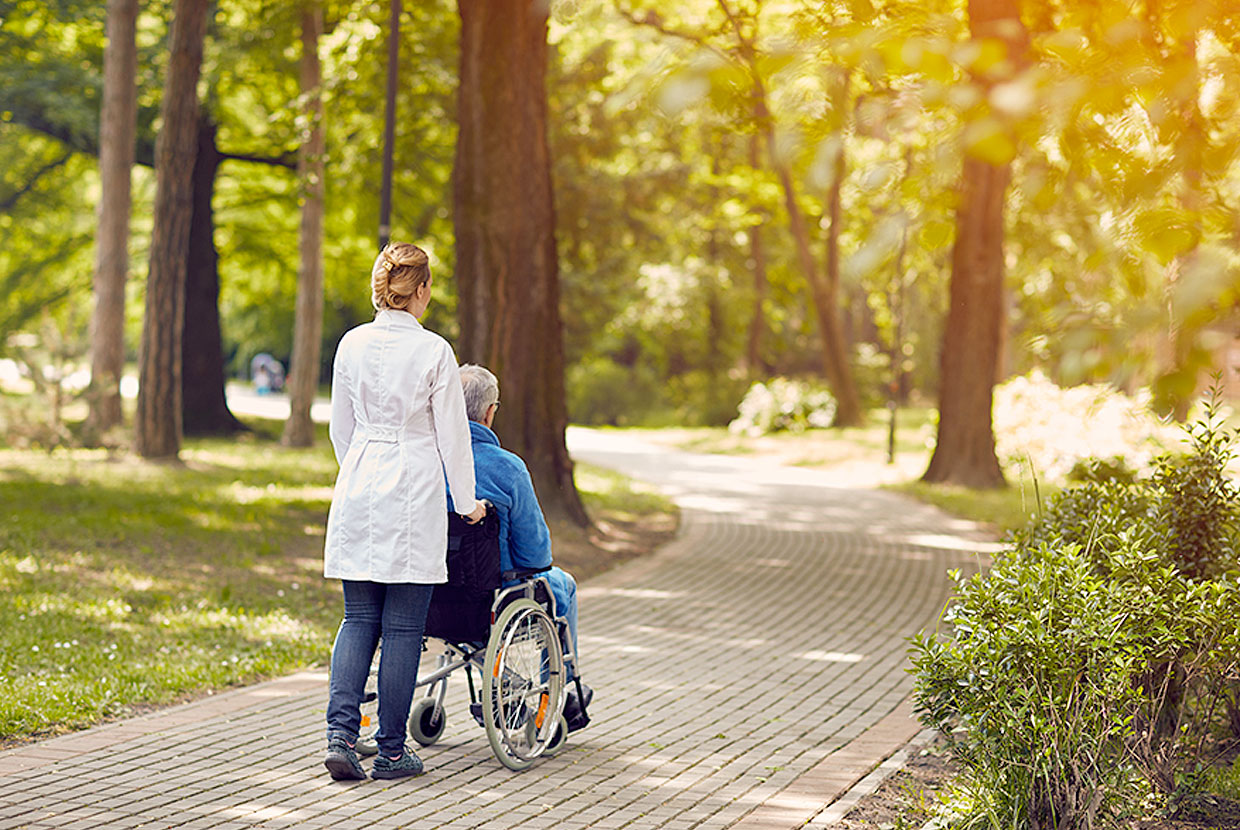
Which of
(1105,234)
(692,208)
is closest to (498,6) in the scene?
(1105,234)

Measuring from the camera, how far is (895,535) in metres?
15.2

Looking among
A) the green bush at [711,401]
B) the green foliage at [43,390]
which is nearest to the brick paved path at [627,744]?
the green foliage at [43,390]

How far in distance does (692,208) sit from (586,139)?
723 centimetres

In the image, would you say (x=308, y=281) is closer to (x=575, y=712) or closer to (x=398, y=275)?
(x=575, y=712)

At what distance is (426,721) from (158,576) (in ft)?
17.2

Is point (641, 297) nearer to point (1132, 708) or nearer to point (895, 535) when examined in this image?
point (895, 535)

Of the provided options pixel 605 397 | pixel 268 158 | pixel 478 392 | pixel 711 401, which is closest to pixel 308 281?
pixel 268 158

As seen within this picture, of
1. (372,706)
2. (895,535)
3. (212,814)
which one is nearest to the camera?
(212,814)

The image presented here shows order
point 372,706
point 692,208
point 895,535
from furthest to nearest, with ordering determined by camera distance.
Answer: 1. point 692,208
2. point 895,535
3. point 372,706

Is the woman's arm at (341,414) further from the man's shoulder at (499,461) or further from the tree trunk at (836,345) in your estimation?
the tree trunk at (836,345)

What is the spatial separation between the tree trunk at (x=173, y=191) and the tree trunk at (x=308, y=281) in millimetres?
5274

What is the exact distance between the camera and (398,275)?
5.43 metres

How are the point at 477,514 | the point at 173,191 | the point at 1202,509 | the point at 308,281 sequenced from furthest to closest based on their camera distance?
the point at 308,281, the point at 173,191, the point at 1202,509, the point at 477,514

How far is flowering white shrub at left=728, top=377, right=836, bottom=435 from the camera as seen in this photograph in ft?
109
